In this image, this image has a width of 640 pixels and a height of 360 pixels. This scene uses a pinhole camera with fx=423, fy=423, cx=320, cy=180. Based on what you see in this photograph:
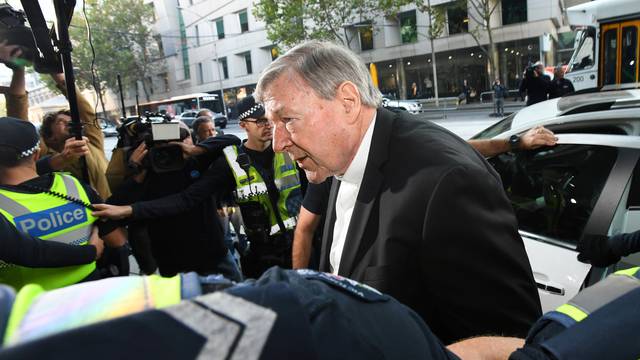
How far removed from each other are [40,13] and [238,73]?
3405 centimetres

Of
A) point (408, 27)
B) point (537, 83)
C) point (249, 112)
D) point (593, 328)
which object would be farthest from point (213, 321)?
point (408, 27)

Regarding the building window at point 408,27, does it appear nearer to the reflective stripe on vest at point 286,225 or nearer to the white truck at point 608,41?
the white truck at point 608,41

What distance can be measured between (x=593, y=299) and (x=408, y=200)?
0.50 m

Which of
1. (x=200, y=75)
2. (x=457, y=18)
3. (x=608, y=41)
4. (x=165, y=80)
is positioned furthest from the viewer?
(x=165, y=80)

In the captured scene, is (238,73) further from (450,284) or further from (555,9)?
(450,284)

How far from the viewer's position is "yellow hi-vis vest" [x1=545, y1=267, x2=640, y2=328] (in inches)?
32.2

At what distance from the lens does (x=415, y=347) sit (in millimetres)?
601

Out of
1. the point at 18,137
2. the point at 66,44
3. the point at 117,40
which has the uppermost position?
the point at 117,40

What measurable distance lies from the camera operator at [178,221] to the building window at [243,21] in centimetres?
3317

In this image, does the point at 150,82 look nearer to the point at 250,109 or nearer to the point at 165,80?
the point at 165,80

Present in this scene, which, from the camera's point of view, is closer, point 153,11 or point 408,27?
point 408,27

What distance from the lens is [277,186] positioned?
2.62 metres

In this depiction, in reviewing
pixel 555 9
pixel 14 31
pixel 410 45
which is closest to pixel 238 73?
pixel 410 45

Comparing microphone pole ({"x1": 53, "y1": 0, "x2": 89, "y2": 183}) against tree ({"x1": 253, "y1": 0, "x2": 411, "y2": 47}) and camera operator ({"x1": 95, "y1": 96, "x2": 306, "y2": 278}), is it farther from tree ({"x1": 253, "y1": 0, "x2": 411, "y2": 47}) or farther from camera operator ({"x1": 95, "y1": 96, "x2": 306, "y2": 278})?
tree ({"x1": 253, "y1": 0, "x2": 411, "y2": 47})
